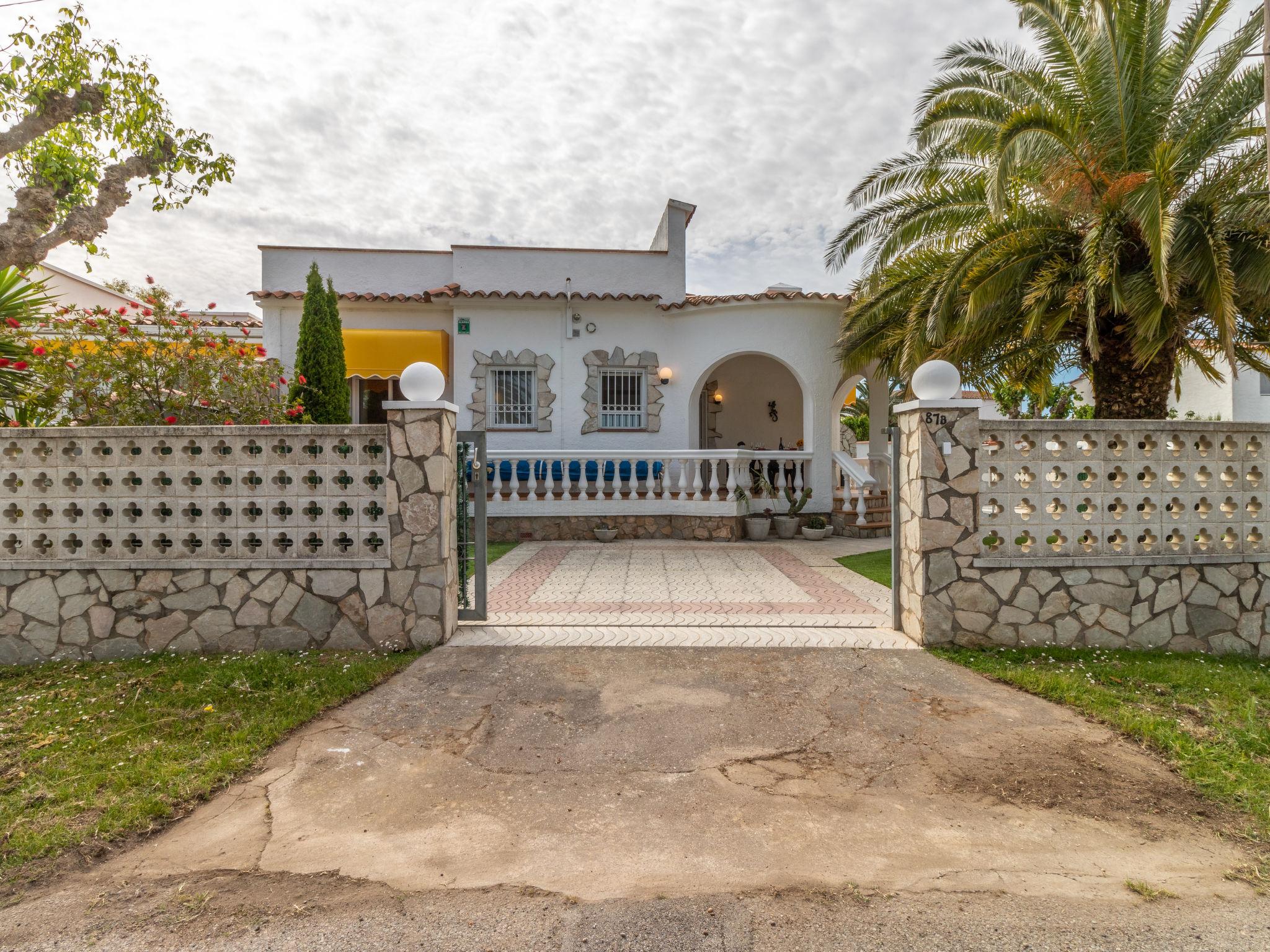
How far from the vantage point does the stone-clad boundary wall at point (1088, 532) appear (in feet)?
19.8

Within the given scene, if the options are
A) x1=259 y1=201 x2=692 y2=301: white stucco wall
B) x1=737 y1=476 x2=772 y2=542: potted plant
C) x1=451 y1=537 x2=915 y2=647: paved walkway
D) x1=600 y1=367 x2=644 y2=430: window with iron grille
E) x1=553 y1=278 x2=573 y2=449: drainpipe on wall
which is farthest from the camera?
x1=259 y1=201 x2=692 y2=301: white stucco wall

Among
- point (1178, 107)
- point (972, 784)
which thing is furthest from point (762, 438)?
point (972, 784)

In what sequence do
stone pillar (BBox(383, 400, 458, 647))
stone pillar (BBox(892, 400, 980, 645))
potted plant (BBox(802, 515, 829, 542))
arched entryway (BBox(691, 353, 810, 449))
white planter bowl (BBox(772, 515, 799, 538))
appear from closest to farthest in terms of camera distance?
stone pillar (BBox(383, 400, 458, 647)) < stone pillar (BBox(892, 400, 980, 645)) < potted plant (BBox(802, 515, 829, 542)) < white planter bowl (BBox(772, 515, 799, 538)) < arched entryway (BBox(691, 353, 810, 449))

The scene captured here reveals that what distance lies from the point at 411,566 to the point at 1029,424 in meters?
6.27

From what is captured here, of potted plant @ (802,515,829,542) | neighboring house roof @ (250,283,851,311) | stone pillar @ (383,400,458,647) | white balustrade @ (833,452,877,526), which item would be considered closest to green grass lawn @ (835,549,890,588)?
potted plant @ (802,515,829,542)

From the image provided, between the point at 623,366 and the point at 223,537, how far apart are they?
1060 cm

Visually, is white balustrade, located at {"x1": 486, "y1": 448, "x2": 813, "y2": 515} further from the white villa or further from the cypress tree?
the cypress tree

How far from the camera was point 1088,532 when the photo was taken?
20.1 ft

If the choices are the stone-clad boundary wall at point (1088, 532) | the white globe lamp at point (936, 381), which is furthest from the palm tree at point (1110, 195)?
the white globe lamp at point (936, 381)

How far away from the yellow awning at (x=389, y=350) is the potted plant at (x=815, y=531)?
977cm

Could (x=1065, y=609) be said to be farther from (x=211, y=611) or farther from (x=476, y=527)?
(x=211, y=611)

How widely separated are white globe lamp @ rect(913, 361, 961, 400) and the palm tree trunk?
4.41 meters

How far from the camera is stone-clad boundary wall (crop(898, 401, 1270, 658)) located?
603 cm

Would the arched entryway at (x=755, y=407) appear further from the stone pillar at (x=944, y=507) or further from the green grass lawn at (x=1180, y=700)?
the green grass lawn at (x=1180, y=700)
